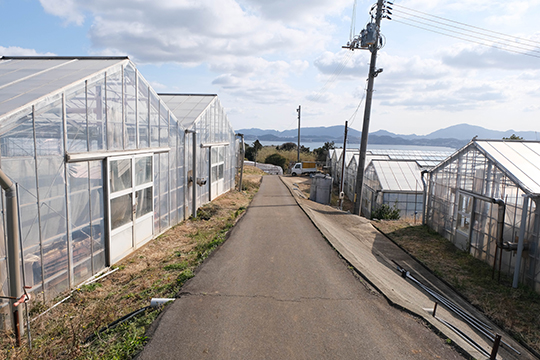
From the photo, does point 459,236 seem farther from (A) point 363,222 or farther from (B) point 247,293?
(B) point 247,293

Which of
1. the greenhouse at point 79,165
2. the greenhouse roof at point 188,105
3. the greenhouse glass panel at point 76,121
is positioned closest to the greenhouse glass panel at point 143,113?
the greenhouse at point 79,165

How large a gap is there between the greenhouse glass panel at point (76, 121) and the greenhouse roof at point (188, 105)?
812 cm

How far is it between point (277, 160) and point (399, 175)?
43.6 meters

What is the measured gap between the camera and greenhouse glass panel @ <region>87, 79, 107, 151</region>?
876 centimetres

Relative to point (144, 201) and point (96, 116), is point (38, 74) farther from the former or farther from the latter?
point (144, 201)

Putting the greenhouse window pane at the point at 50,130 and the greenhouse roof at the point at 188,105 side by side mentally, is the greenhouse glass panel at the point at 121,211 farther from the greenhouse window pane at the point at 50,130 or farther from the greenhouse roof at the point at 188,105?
the greenhouse roof at the point at 188,105

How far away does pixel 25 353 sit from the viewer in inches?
217

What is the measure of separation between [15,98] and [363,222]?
16.2 meters

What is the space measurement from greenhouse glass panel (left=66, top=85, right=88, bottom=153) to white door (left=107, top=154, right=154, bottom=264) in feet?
3.76

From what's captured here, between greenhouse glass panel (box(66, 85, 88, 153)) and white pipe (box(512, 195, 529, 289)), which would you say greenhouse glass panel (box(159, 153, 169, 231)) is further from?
white pipe (box(512, 195, 529, 289))

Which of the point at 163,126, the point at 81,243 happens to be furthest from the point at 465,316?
the point at 163,126

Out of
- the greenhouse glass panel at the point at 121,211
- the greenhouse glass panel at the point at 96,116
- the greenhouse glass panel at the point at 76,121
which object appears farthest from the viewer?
the greenhouse glass panel at the point at 121,211

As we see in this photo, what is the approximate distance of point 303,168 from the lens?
51781 millimetres

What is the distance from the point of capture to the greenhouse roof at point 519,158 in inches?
429
